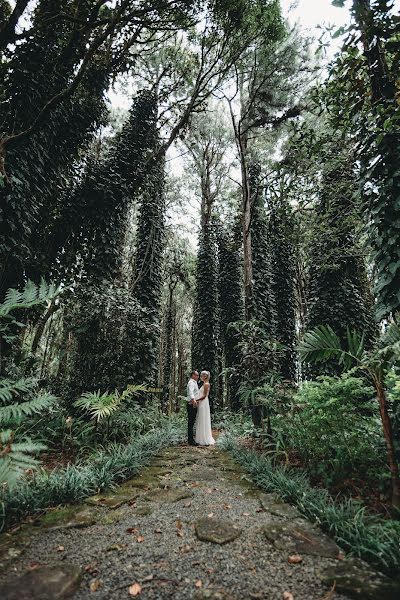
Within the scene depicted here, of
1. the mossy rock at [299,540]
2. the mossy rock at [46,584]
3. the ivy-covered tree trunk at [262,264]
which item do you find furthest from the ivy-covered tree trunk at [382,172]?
the ivy-covered tree trunk at [262,264]

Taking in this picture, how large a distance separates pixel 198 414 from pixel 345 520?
5.03 metres

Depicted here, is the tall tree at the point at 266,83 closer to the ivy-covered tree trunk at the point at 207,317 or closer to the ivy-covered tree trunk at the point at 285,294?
the ivy-covered tree trunk at the point at 285,294

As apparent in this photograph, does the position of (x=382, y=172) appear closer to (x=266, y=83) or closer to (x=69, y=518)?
(x=69, y=518)

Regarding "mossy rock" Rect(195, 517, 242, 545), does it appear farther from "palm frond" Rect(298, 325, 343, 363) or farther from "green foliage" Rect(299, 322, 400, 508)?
"palm frond" Rect(298, 325, 343, 363)

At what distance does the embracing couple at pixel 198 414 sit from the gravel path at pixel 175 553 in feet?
11.9

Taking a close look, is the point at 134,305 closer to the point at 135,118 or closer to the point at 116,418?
the point at 116,418

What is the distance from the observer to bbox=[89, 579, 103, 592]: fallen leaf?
183cm

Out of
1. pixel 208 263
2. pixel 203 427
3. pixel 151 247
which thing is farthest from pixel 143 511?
pixel 208 263

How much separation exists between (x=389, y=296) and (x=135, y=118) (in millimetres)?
9928

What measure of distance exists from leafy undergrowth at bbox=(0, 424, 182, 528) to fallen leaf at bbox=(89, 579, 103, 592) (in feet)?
3.88

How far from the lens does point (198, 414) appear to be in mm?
7441

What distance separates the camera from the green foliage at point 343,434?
3697 mm

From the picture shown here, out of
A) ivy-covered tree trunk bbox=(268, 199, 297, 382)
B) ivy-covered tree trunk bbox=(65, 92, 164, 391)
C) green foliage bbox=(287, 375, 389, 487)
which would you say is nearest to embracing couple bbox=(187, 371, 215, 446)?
ivy-covered tree trunk bbox=(65, 92, 164, 391)

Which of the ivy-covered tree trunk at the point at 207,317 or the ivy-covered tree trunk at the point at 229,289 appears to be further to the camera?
the ivy-covered tree trunk at the point at 229,289
